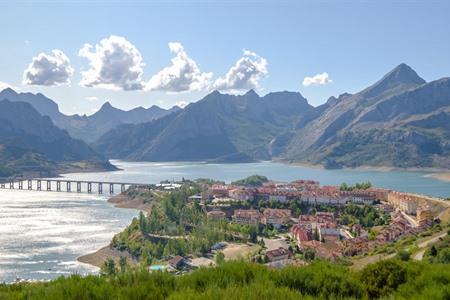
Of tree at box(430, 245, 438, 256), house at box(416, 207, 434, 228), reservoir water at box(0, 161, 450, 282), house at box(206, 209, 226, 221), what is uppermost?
tree at box(430, 245, 438, 256)

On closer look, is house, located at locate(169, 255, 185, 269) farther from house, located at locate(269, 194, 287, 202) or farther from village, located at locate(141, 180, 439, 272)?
house, located at locate(269, 194, 287, 202)

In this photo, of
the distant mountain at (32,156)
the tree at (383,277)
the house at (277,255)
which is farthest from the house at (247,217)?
the distant mountain at (32,156)

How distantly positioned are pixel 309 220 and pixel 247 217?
7.09 m

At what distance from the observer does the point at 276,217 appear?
55406mm

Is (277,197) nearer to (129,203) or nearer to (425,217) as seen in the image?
(425,217)

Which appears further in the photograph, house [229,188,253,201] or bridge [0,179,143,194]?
bridge [0,179,143,194]

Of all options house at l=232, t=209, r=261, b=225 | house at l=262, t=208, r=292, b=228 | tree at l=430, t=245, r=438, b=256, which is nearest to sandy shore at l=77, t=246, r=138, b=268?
house at l=232, t=209, r=261, b=225

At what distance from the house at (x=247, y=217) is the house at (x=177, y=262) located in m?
16.6

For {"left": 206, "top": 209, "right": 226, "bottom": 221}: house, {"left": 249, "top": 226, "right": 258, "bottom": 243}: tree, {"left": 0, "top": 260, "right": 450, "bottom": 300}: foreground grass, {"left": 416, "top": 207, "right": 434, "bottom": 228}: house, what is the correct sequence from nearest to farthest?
{"left": 0, "top": 260, "right": 450, "bottom": 300}: foreground grass < {"left": 249, "top": 226, "right": 258, "bottom": 243}: tree < {"left": 416, "top": 207, "right": 434, "bottom": 228}: house < {"left": 206, "top": 209, "right": 226, "bottom": 221}: house

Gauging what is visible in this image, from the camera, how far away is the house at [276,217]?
54134 millimetres

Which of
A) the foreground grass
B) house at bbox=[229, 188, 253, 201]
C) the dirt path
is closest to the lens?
the foreground grass

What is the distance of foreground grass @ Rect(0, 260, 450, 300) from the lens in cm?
951

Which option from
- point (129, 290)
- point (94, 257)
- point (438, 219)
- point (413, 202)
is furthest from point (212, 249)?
point (129, 290)

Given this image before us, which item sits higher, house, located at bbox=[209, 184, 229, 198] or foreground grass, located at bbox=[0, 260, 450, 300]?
foreground grass, located at bbox=[0, 260, 450, 300]
